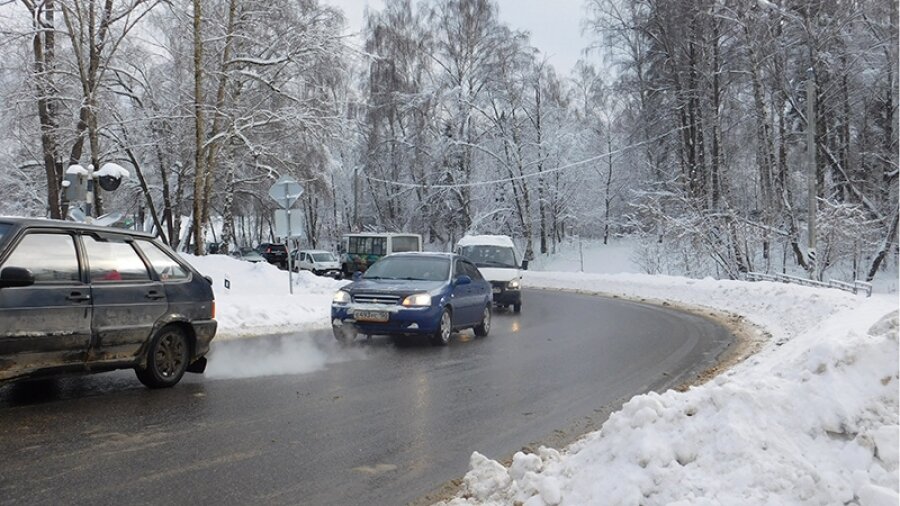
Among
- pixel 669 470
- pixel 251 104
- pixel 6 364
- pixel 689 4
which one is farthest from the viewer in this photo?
pixel 689 4

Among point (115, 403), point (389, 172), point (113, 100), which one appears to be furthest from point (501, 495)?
point (389, 172)

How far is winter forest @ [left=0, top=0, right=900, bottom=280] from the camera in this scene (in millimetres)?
24906

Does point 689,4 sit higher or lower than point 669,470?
higher

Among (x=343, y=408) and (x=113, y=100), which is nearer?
(x=343, y=408)

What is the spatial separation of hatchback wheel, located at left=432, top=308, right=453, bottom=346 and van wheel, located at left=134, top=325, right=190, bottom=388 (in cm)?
468

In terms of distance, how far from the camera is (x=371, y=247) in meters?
39.0

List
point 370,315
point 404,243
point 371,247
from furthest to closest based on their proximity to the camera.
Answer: point 371,247 → point 404,243 → point 370,315

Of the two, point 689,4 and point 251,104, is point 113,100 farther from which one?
point 689,4

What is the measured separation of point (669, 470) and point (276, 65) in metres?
24.1

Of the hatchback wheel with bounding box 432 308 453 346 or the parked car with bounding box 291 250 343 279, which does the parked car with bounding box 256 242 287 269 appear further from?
the hatchback wheel with bounding box 432 308 453 346

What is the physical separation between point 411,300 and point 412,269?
4.66ft

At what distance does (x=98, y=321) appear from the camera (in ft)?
21.9

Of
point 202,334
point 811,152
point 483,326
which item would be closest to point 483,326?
point 483,326

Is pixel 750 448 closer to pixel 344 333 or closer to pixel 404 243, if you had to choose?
Result: pixel 344 333
